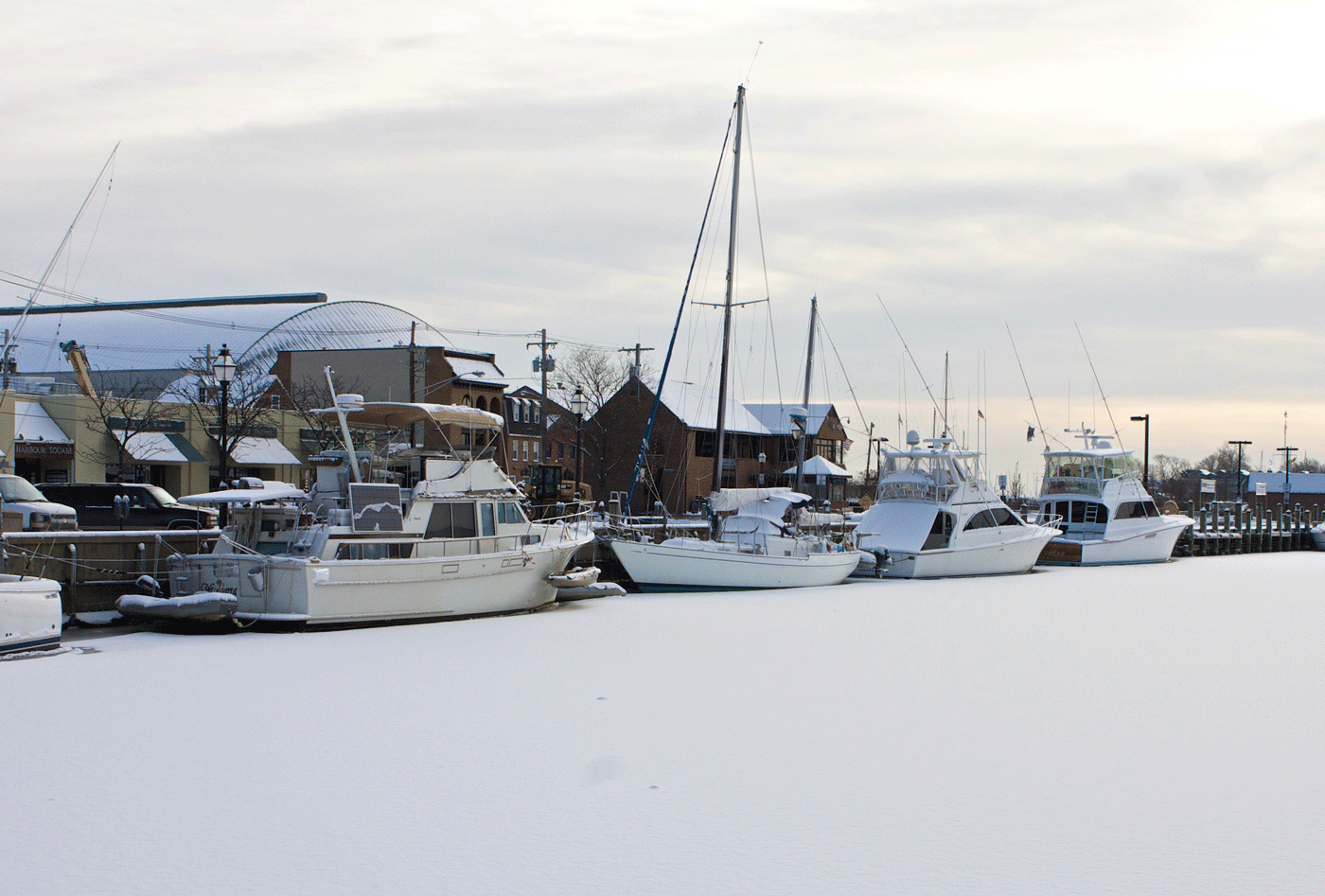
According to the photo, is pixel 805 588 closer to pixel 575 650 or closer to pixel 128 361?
pixel 575 650

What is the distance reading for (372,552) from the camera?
66.8 ft

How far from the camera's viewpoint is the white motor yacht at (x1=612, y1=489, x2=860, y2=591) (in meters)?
28.2

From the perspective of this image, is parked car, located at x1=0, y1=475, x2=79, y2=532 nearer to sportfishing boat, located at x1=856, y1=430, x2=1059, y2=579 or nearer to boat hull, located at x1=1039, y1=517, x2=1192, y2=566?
sportfishing boat, located at x1=856, y1=430, x2=1059, y2=579

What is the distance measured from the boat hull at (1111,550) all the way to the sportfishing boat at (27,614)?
3444cm

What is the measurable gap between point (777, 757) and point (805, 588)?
64.3ft

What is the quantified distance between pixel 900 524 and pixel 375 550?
19322 mm

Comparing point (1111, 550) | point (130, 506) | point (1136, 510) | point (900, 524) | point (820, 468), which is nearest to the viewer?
point (130, 506)

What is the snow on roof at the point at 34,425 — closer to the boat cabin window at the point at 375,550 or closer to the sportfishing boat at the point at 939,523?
the boat cabin window at the point at 375,550

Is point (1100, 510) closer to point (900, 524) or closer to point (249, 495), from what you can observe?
point (900, 524)

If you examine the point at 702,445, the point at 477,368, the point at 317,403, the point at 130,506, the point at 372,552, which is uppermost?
the point at 477,368

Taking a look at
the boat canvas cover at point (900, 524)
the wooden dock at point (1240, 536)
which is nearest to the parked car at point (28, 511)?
the boat canvas cover at point (900, 524)

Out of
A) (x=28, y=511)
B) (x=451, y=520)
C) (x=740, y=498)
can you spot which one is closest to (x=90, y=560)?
(x=28, y=511)

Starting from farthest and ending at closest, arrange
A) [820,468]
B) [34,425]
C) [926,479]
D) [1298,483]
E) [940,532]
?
[1298,483]
[820,468]
[34,425]
[926,479]
[940,532]

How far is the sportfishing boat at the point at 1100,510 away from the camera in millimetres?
41906
